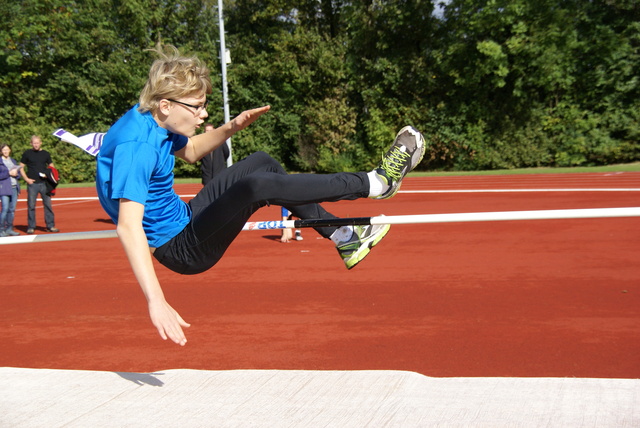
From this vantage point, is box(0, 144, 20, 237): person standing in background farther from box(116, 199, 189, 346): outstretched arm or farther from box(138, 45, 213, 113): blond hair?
box(116, 199, 189, 346): outstretched arm

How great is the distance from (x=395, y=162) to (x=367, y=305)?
2.92 metres

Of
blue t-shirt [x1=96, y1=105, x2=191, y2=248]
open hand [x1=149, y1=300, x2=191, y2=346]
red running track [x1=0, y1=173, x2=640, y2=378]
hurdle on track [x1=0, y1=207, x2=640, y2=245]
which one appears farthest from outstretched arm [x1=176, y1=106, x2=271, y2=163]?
red running track [x1=0, y1=173, x2=640, y2=378]

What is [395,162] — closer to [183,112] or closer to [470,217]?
[470,217]

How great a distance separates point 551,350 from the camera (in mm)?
4711

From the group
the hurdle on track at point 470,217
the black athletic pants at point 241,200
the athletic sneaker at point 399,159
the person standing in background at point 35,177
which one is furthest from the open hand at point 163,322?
the person standing in background at point 35,177

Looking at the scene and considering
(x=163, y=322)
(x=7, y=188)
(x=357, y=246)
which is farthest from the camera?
(x=7, y=188)

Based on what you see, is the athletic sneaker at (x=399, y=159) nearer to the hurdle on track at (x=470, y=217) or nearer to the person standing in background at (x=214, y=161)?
the hurdle on track at (x=470, y=217)

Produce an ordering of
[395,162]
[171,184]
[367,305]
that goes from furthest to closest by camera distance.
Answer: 1. [367,305]
2. [395,162]
3. [171,184]

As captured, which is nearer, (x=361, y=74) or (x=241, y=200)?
(x=241, y=200)

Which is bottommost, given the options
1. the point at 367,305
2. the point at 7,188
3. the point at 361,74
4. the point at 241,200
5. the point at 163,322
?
the point at 367,305

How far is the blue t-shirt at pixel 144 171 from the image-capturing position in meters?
2.42

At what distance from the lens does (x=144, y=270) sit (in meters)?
2.36

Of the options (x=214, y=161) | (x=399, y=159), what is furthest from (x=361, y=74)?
(x=399, y=159)

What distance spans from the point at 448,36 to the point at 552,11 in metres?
3.76
